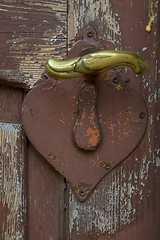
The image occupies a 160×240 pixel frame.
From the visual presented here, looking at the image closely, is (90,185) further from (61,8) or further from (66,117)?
(61,8)

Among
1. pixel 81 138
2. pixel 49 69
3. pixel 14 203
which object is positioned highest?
pixel 49 69

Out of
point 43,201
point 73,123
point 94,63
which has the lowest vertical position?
point 43,201

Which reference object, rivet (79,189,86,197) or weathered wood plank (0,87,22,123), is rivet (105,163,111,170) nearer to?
rivet (79,189,86,197)

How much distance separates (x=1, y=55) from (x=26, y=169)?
21 cm

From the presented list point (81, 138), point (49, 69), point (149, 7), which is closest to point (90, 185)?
point (81, 138)

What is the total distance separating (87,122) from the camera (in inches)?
17.3

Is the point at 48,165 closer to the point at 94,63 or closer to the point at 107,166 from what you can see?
the point at 107,166

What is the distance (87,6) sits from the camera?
0.44 m

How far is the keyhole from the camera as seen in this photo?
1.44 ft

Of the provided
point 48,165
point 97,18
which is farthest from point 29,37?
point 48,165

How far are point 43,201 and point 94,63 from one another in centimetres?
27

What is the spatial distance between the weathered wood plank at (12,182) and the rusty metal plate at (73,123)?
4 cm

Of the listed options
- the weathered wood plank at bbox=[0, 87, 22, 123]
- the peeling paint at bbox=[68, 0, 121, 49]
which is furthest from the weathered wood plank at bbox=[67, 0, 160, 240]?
the weathered wood plank at bbox=[0, 87, 22, 123]

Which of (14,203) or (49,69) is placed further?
(14,203)
